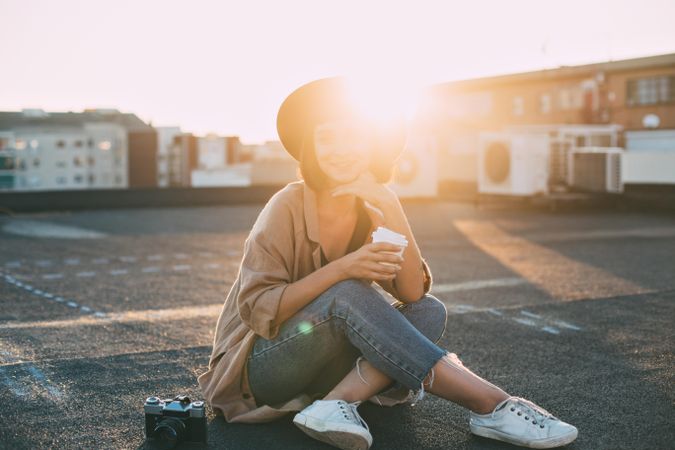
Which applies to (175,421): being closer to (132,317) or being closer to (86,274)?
(132,317)

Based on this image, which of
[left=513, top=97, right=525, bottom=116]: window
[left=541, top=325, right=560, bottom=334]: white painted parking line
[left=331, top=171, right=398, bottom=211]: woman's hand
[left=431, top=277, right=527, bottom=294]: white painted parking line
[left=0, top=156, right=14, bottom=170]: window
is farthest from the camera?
[left=0, top=156, right=14, bottom=170]: window

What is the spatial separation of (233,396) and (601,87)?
1027 inches

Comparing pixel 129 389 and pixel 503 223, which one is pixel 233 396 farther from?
pixel 503 223

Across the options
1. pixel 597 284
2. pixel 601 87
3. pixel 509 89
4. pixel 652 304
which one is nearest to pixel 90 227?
pixel 597 284

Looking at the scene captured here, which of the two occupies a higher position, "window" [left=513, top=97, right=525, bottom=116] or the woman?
"window" [left=513, top=97, right=525, bottom=116]

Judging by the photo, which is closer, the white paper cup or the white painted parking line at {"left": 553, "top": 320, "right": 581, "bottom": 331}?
the white paper cup

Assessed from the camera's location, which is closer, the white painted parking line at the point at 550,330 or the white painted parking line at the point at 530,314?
the white painted parking line at the point at 550,330

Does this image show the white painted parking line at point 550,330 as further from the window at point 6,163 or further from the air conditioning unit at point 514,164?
the window at point 6,163

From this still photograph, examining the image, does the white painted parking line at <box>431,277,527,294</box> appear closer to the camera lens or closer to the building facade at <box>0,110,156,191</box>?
the camera lens

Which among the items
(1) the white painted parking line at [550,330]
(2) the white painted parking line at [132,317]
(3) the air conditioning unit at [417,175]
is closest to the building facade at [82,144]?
(3) the air conditioning unit at [417,175]

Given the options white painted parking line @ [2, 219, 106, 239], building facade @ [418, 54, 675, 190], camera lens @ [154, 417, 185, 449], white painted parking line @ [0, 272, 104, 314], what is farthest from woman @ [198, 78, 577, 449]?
building facade @ [418, 54, 675, 190]

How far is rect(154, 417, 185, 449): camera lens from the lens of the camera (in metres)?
2.56

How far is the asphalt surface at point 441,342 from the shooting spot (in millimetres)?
2828

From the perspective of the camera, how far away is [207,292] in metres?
6.25
